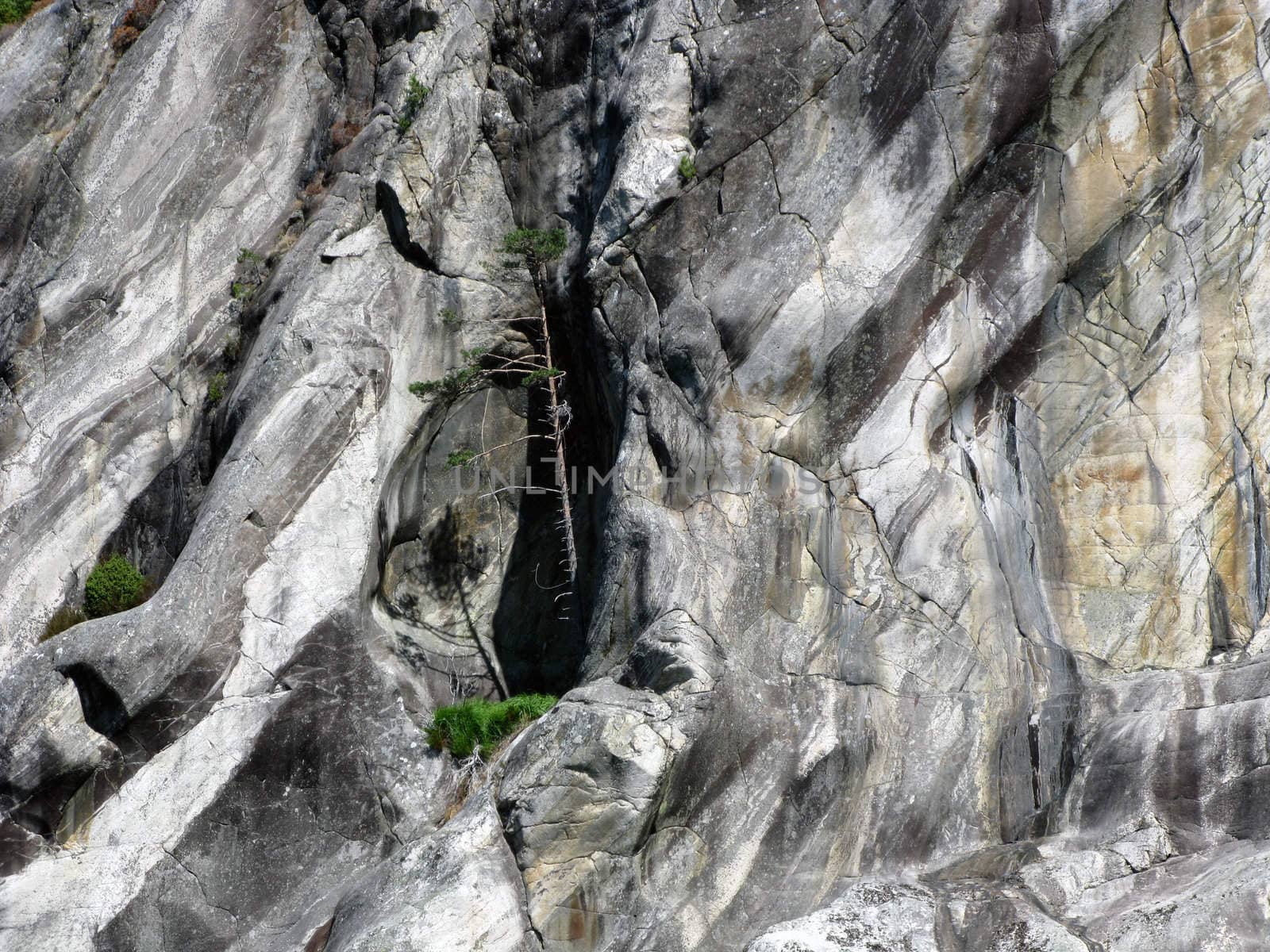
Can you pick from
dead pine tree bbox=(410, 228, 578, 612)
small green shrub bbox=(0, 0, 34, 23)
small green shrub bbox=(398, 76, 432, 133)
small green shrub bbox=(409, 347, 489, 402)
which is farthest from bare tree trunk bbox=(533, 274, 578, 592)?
small green shrub bbox=(0, 0, 34, 23)

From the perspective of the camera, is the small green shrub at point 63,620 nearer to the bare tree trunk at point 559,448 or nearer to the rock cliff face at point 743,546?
the rock cliff face at point 743,546

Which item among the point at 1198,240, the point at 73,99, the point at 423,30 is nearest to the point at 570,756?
the point at 1198,240

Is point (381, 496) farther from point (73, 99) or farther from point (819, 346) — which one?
point (73, 99)

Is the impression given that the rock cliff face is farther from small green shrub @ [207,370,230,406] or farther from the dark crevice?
small green shrub @ [207,370,230,406]

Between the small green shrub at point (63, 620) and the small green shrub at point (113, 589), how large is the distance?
0.16 metres

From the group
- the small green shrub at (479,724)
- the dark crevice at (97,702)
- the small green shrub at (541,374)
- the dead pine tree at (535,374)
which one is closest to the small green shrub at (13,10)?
the dead pine tree at (535,374)

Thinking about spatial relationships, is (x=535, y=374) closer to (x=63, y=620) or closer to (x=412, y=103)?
(x=412, y=103)

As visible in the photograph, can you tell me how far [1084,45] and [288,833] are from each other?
13437 mm

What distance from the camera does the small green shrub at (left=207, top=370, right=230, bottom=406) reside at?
1853 cm

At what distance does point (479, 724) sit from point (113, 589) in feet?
20.1

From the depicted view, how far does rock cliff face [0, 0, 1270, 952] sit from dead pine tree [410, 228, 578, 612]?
0.87ft

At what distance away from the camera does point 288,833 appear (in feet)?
48.5

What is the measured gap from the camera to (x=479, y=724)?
1545 cm

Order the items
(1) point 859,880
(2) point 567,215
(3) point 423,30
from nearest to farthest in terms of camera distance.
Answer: (1) point 859,880, (2) point 567,215, (3) point 423,30
